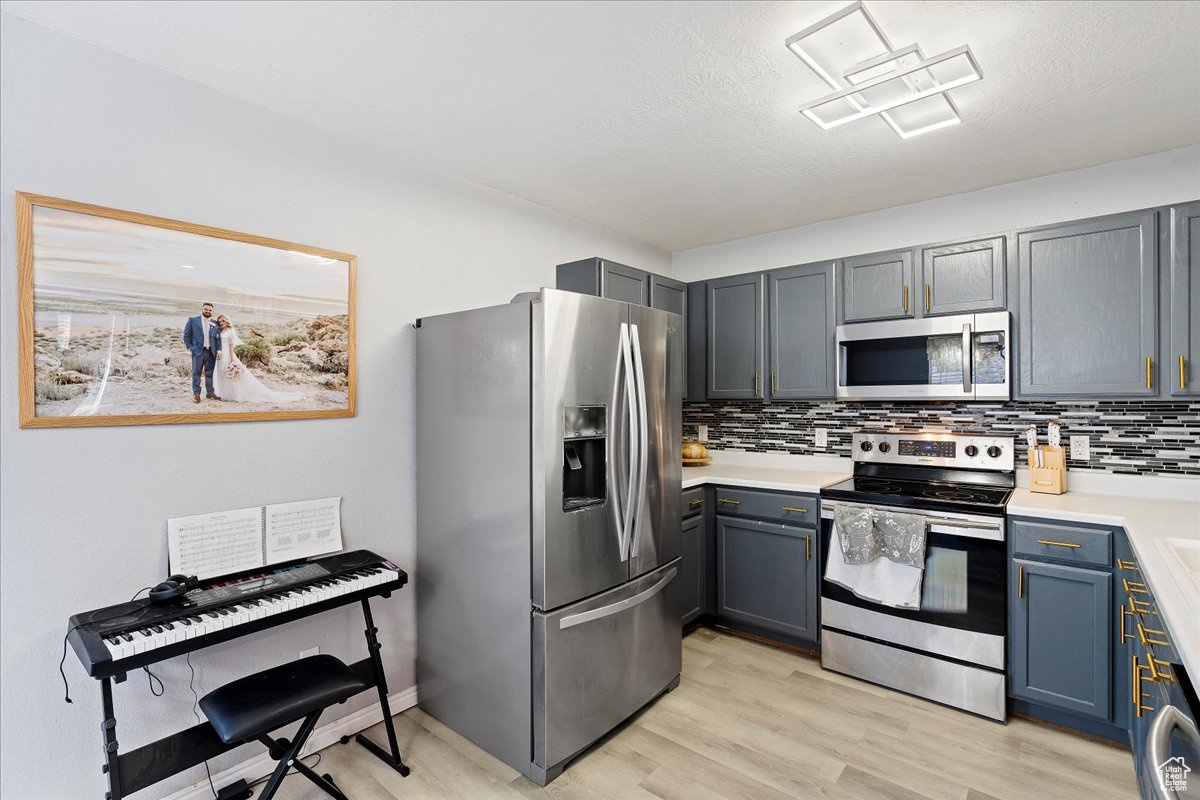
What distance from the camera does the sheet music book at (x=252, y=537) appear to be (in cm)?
196

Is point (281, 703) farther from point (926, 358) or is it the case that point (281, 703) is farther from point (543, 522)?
point (926, 358)

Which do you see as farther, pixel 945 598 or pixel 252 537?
pixel 945 598

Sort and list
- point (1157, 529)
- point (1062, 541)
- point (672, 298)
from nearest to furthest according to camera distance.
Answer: point (1157, 529), point (1062, 541), point (672, 298)

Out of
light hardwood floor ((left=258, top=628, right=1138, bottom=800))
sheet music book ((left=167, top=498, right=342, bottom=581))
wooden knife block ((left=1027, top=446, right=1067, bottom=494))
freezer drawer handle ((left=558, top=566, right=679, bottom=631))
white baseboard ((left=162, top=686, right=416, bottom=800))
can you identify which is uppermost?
wooden knife block ((left=1027, top=446, right=1067, bottom=494))

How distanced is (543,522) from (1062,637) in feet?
7.09

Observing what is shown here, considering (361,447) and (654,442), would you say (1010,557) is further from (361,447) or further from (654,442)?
(361,447)

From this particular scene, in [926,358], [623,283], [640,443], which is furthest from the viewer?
[623,283]

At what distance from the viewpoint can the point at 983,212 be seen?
3.04m

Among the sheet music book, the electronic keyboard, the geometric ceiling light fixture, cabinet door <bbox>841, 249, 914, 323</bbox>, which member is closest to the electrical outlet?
cabinet door <bbox>841, 249, 914, 323</bbox>

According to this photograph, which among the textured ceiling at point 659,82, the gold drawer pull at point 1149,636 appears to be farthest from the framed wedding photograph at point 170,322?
the gold drawer pull at point 1149,636

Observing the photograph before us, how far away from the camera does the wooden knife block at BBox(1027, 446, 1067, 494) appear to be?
271 centimetres

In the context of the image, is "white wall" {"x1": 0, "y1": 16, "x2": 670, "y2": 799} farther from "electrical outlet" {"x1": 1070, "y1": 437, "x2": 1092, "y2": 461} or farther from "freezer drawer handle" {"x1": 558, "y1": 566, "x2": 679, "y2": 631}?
"electrical outlet" {"x1": 1070, "y1": 437, "x2": 1092, "y2": 461}

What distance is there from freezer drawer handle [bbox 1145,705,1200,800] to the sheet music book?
246 centimetres

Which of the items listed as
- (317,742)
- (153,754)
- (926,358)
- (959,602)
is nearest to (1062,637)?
(959,602)
